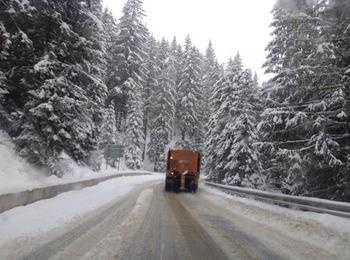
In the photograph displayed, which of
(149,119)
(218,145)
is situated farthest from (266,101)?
(149,119)

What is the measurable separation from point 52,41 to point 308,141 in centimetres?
1272

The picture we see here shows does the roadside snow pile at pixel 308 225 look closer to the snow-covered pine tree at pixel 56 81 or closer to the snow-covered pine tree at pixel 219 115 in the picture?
the snow-covered pine tree at pixel 56 81

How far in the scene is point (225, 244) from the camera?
8.64 meters

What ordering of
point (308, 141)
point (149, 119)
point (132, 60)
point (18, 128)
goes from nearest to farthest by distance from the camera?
point (308, 141) < point (18, 128) < point (132, 60) < point (149, 119)

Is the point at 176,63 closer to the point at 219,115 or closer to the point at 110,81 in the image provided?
the point at 110,81

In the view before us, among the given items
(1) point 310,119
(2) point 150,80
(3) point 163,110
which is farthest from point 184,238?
(2) point 150,80

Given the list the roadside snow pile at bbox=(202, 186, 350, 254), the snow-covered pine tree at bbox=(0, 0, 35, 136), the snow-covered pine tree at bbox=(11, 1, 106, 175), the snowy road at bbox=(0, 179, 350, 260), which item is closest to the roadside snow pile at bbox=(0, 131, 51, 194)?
the snow-covered pine tree at bbox=(11, 1, 106, 175)

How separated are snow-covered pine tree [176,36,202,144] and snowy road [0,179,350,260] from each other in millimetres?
52333

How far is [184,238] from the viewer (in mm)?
9156

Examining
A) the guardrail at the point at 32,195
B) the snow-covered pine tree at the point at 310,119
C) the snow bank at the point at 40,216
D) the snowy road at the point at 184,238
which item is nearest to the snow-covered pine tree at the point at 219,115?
the snow-covered pine tree at the point at 310,119

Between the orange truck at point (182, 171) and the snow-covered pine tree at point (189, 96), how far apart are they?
34901 mm

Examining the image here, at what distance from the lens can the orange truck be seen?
1124 inches

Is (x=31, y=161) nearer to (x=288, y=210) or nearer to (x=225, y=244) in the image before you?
(x=288, y=210)

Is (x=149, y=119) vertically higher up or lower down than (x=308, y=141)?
higher up
